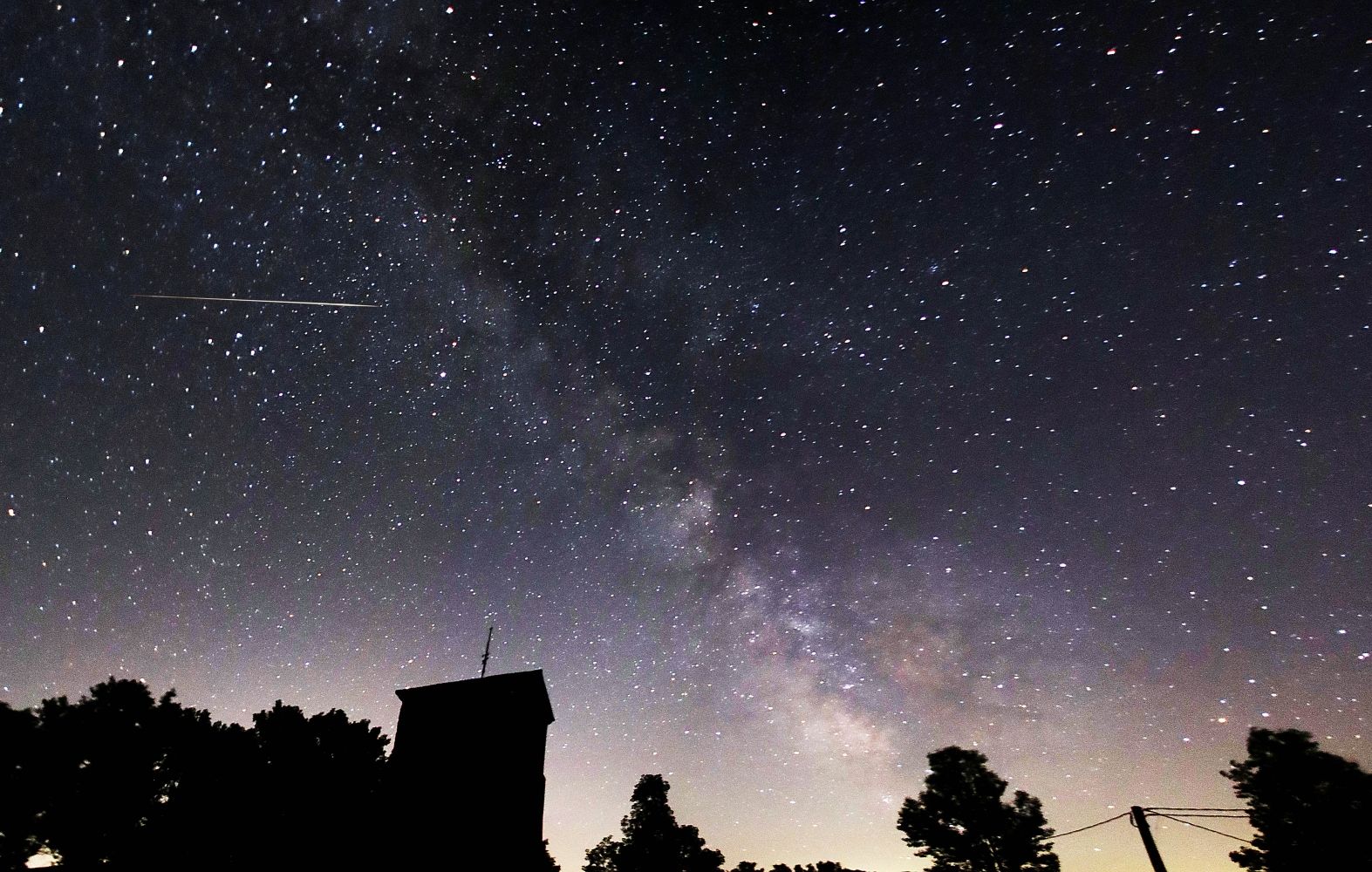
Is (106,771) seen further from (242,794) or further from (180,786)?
(242,794)

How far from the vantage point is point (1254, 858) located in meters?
24.7

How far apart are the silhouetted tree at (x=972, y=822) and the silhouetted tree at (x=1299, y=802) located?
313 inches

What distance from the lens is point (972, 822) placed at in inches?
1222

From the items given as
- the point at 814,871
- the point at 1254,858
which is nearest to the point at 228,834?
the point at 814,871

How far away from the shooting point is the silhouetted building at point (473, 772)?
21.0 meters

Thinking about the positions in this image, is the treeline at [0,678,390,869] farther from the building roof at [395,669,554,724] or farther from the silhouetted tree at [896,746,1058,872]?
the silhouetted tree at [896,746,1058,872]

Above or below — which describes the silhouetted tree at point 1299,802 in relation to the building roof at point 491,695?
below

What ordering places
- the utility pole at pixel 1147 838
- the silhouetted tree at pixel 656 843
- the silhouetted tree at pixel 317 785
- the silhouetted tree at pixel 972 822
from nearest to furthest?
1. the utility pole at pixel 1147 838
2. the silhouetted tree at pixel 317 785
3. the silhouetted tree at pixel 972 822
4. the silhouetted tree at pixel 656 843

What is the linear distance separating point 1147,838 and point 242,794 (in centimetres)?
3401

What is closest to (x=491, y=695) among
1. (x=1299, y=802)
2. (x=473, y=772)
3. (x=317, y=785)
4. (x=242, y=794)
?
(x=473, y=772)

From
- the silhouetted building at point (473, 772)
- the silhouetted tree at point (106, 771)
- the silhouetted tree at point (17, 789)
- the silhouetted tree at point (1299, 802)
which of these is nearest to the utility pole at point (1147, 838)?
the silhouetted tree at point (1299, 802)

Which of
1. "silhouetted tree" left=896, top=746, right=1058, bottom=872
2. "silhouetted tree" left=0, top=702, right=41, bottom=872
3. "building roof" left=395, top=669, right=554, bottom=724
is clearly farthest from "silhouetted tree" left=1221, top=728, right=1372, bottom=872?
"silhouetted tree" left=0, top=702, right=41, bottom=872

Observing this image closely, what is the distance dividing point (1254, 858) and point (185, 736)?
4686cm

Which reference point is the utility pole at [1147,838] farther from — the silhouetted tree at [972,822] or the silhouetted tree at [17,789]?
the silhouetted tree at [17,789]
